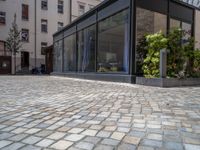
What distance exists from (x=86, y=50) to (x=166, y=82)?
667 centimetres

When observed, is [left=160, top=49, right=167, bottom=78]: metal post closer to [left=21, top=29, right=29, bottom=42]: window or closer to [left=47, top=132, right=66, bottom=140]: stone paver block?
[left=47, top=132, right=66, bottom=140]: stone paver block

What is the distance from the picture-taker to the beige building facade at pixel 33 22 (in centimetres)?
2845

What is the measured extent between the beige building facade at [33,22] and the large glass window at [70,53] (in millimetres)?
13044

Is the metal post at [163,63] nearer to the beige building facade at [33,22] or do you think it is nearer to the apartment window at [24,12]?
the beige building facade at [33,22]

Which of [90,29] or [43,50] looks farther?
[43,50]

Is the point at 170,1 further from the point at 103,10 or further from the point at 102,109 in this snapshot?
the point at 102,109

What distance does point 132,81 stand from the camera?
9.31 metres

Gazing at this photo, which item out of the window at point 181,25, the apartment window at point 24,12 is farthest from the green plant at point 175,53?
the apartment window at point 24,12

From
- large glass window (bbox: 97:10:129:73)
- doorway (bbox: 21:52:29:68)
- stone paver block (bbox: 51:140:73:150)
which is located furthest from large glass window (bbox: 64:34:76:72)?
doorway (bbox: 21:52:29:68)

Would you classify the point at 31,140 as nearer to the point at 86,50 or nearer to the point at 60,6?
the point at 86,50

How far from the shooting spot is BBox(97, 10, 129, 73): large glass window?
10.1m

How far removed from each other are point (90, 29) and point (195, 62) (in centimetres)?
593

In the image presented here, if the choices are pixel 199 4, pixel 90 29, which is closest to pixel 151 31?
pixel 90 29

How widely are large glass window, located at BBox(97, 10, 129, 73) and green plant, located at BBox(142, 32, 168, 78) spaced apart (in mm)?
883
